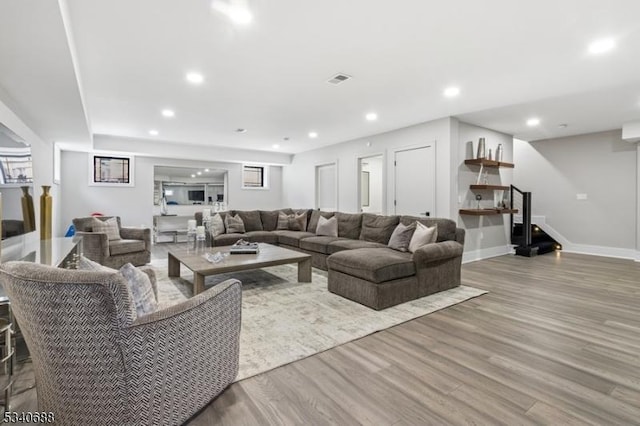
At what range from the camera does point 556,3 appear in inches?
85.0

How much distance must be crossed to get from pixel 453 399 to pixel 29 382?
2533 mm

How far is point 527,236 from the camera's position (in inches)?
247

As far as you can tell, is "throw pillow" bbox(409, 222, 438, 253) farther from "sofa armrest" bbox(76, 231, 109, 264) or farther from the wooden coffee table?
"sofa armrest" bbox(76, 231, 109, 264)

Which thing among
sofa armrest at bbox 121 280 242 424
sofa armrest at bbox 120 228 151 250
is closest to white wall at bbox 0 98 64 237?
sofa armrest at bbox 120 228 151 250

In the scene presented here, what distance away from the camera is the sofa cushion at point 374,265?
3.14m

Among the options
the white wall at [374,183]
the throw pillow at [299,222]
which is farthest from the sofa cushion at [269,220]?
the white wall at [374,183]

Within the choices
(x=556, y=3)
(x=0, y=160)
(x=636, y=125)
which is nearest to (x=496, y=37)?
(x=556, y=3)

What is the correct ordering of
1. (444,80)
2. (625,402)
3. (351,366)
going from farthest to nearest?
(444,80) < (351,366) < (625,402)

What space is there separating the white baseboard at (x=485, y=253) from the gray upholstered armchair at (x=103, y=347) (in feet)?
16.6

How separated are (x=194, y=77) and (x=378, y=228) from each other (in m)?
3.21

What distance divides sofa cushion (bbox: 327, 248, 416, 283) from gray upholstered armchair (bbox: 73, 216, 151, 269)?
3.38 m

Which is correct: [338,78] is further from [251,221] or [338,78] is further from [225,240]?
[251,221]

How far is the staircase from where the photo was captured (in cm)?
626

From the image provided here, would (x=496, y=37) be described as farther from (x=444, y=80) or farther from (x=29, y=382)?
(x=29, y=382)
